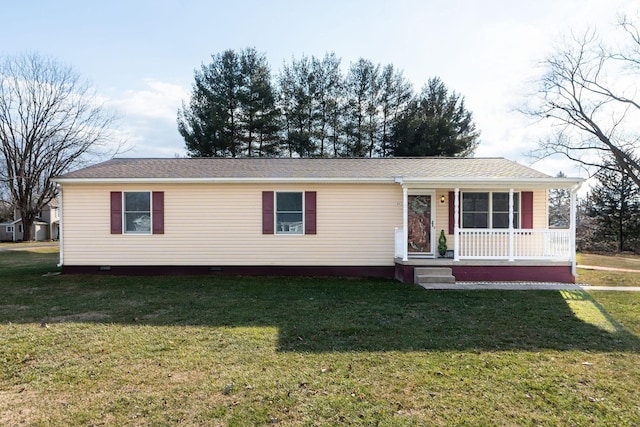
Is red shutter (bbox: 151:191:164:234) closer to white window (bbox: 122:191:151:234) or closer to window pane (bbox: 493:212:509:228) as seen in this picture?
white window (bbox: 122:191:151:234)

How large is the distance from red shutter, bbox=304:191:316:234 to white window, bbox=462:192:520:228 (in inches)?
164

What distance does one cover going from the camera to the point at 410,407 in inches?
125

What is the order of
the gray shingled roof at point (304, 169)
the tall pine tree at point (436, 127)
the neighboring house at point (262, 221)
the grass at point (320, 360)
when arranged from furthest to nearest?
the tall pine tree at point (436, 127) < the neighboring house at point (262, 221) < the gray shingled roof at point (304, 169) < the grass at point (320, 360)

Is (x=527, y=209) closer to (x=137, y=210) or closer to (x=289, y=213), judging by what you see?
(x=289, y=213)

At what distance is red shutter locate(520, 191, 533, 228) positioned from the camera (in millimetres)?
10352

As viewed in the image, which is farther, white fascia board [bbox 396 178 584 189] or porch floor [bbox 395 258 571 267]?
porch floor [bbox 395 258 571 267]

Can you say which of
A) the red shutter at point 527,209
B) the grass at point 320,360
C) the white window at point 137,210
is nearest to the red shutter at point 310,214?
the grass at point 320,360

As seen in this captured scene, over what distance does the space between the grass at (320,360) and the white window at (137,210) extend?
10.3ft

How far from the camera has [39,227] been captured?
35.8 metres

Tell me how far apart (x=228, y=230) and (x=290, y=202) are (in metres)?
1.89

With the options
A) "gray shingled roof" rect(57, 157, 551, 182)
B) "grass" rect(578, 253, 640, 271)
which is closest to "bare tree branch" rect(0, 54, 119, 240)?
"gray shingled roof" rect(57, 157, 551, 182)

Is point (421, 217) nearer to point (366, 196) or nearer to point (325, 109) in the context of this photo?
point (366, 196)

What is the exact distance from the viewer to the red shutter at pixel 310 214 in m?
10.4

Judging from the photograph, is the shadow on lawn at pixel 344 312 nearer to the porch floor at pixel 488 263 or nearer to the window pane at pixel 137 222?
the porch floor at pixel 488 263
